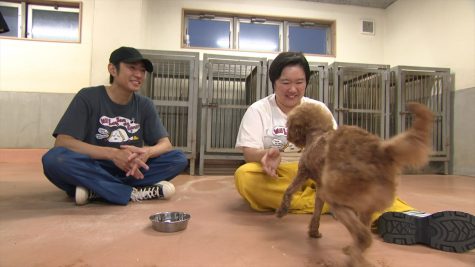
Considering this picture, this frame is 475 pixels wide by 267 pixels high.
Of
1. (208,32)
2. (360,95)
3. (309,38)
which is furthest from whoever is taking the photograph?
(309,38)

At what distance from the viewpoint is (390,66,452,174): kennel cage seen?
4.05 metres

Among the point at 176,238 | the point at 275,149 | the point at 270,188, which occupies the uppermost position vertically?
the point at 275,149

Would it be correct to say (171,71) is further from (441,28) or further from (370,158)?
(441,28)

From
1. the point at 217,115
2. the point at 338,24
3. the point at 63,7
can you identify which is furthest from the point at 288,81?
the point at 63,7

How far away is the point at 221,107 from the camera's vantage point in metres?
3.73

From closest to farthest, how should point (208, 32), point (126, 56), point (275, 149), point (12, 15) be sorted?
point (275, 149) < point (126, 56) < point (12, 15) < point (208, 32)

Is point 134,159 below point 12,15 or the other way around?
below

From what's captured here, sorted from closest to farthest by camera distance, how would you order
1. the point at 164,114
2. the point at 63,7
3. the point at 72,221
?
the point at 72,221 → the point at 164,114 → the point at 63,7

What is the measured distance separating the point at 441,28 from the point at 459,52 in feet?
1.57

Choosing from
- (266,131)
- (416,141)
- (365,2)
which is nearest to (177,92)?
(266,131)

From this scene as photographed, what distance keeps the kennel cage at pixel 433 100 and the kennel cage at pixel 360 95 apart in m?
0.20

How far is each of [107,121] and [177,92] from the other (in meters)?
1.83

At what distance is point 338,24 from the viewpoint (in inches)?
204

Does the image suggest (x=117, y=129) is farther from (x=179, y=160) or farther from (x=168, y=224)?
(x=168, y=224)
